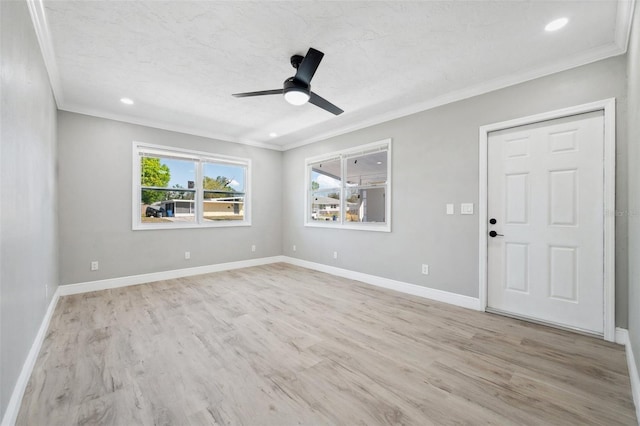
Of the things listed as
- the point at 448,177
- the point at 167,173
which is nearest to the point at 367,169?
the point at 448,177

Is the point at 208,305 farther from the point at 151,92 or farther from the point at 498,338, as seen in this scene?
the point at 498,338

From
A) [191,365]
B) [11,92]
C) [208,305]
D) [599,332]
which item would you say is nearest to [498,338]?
[599,332]

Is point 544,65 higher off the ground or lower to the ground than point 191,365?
higher

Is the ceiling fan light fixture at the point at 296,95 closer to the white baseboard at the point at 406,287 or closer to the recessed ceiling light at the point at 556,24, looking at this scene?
the recessed ceiling light at the point at 556,24

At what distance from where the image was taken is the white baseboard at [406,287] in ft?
10.8

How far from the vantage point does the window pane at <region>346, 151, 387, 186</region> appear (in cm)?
434

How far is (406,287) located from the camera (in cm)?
388

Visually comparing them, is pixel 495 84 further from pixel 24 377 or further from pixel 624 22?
pixel 24 377

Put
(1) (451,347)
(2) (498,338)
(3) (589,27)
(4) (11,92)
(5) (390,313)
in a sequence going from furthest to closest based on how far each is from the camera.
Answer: (5) (390,313), (2) (498,338), (1) (451,347), (3) (589,27), (4) (11,92)

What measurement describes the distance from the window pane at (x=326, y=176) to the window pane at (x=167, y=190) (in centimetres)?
233

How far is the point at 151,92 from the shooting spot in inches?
134

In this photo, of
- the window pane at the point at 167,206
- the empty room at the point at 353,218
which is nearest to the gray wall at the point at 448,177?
the empty room at the point at 353,218

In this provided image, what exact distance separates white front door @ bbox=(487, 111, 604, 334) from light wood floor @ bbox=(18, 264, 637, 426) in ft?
1.02

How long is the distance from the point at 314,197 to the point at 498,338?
3913mm
